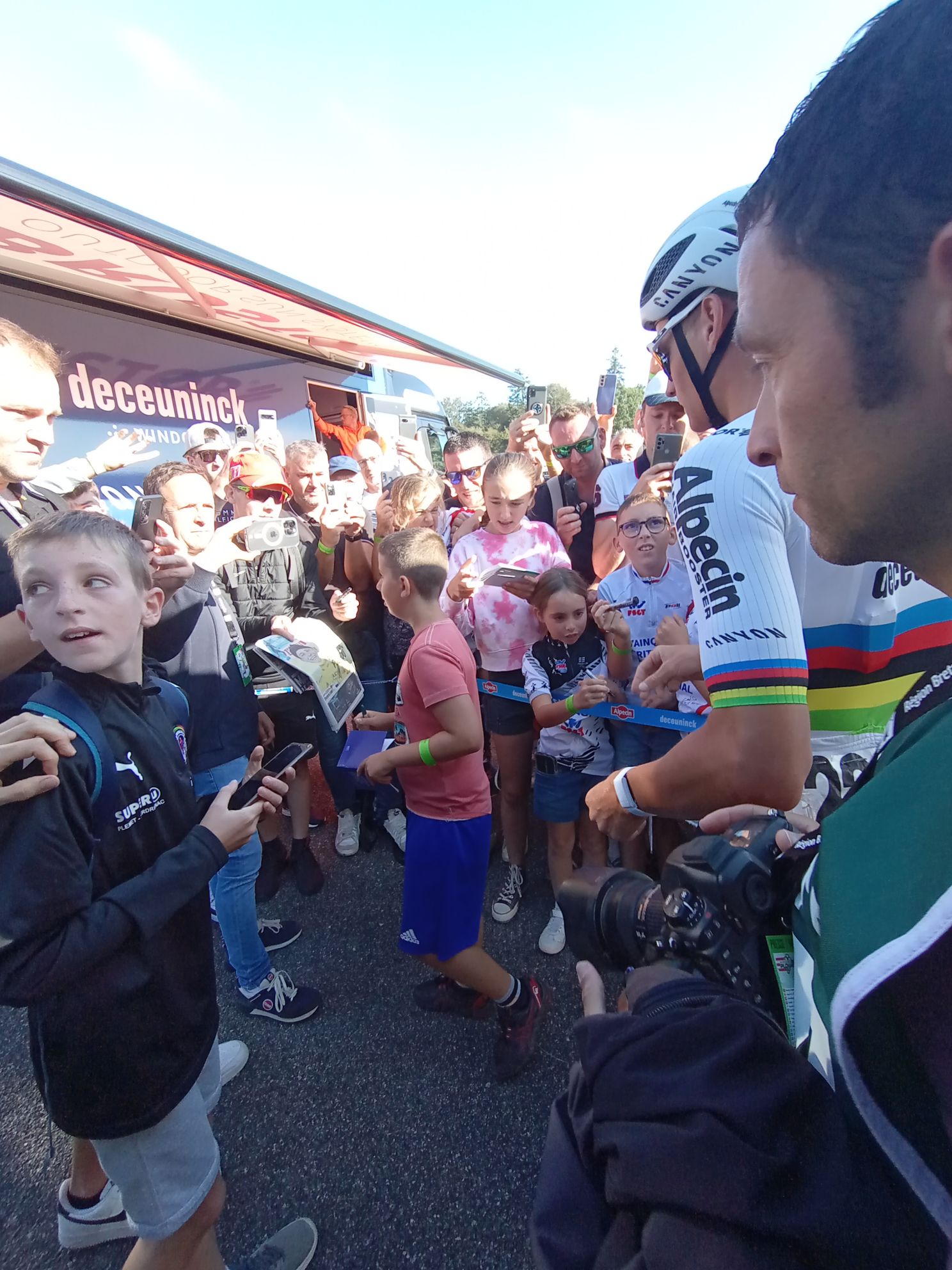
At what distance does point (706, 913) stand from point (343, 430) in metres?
12.1

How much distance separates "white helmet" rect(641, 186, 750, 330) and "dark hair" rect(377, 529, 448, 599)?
130 cm

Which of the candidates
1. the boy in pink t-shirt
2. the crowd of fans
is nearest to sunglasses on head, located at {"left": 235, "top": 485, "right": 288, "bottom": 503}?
the crowd of fans

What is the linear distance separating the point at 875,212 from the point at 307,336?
11.6 metres

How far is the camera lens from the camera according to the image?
103cm

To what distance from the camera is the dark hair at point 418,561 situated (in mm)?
2645

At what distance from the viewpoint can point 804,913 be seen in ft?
2.70

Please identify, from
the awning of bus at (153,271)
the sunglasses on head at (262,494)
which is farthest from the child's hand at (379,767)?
the awning of bus at (153,271)

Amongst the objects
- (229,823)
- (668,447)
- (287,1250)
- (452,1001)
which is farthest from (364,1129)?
(668,447)

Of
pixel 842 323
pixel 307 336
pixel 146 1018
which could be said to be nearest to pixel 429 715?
pixel 146 1018

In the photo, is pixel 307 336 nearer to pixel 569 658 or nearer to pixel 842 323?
pixel 569 658

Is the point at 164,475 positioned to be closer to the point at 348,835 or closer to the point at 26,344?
the point at 26,344

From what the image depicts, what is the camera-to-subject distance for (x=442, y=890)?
2398mm

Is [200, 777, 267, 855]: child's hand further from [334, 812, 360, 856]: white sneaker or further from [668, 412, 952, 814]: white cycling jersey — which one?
[334, 812, 360, 856]: white sneaker

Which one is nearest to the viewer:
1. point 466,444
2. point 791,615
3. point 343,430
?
point 791,615
